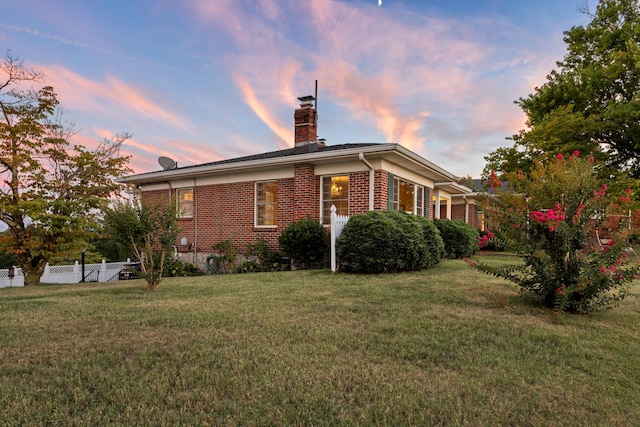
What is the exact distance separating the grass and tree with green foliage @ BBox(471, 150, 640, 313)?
340mm

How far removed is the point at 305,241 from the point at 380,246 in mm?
2537

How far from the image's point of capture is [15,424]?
75.4 inches

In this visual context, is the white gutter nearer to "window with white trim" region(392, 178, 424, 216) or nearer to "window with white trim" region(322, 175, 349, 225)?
"window with white trim" region(322, 175, 349, 225)

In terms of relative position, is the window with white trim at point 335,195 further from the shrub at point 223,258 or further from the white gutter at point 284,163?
the shrub at point 223,258

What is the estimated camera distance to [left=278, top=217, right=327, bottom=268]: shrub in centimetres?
954

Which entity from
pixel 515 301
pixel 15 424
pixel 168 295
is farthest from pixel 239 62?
pixel 15 424

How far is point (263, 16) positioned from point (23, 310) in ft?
27.0

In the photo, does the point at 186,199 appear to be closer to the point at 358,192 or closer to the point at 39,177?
the point at 39,177

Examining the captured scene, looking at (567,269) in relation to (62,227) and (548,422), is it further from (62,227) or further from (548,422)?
(62,227)

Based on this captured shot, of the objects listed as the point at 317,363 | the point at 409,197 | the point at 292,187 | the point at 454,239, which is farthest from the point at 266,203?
the point at 317,363

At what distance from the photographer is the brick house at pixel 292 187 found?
32.1ft

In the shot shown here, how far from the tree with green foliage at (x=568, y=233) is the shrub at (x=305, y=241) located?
523 centimetres

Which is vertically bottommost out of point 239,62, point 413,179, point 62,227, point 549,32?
point 62,227

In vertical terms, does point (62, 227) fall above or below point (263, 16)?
below
